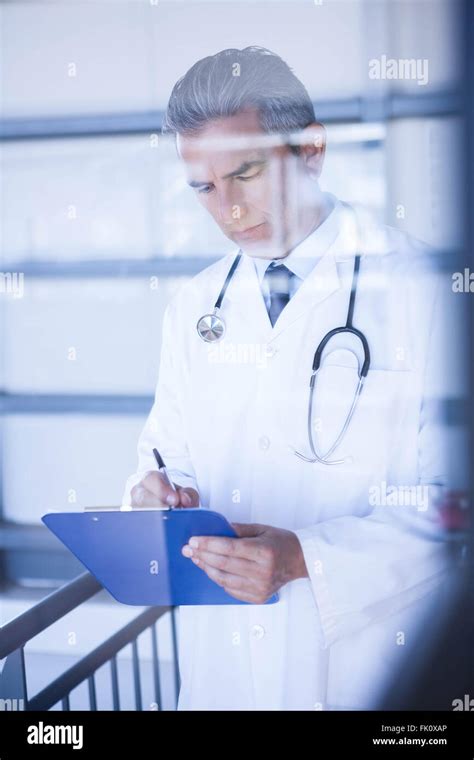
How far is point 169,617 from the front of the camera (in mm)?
1471

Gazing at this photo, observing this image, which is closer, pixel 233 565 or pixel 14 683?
pixel 233 565

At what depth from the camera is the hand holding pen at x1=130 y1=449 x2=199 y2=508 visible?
1372 millimetres

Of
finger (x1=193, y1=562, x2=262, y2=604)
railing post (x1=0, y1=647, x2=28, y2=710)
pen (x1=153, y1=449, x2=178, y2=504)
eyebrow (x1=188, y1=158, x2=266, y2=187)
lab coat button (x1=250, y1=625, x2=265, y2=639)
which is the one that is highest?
eyebrow (x1=188, y1=158, x2=266, y2=187)

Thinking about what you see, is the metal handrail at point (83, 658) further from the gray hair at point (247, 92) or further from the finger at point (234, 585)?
the gray hair at point (247, 92)

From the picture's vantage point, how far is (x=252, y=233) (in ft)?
4.64

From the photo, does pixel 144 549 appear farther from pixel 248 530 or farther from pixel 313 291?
pixel 313 291

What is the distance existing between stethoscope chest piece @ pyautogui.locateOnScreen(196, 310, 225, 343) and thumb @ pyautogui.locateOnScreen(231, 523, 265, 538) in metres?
0.33

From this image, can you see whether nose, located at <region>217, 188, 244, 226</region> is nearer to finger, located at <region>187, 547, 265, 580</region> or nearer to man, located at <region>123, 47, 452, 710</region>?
man, located at <region>123, 47, 452, 710</region>

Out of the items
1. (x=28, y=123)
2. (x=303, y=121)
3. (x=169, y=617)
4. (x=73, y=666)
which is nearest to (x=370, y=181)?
(x=303, y=121)

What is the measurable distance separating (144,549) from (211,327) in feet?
1.34

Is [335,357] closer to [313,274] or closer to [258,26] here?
[313,274]

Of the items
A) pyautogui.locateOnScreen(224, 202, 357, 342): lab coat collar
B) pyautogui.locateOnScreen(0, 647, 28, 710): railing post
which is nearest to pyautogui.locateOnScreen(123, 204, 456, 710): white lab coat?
pyautogui.locateOnScreen(224, 202, 357, 342): lab coat collar

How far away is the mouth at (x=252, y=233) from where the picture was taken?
1412 millimetres

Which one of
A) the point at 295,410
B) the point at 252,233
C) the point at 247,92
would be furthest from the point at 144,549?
the point at 247,92
